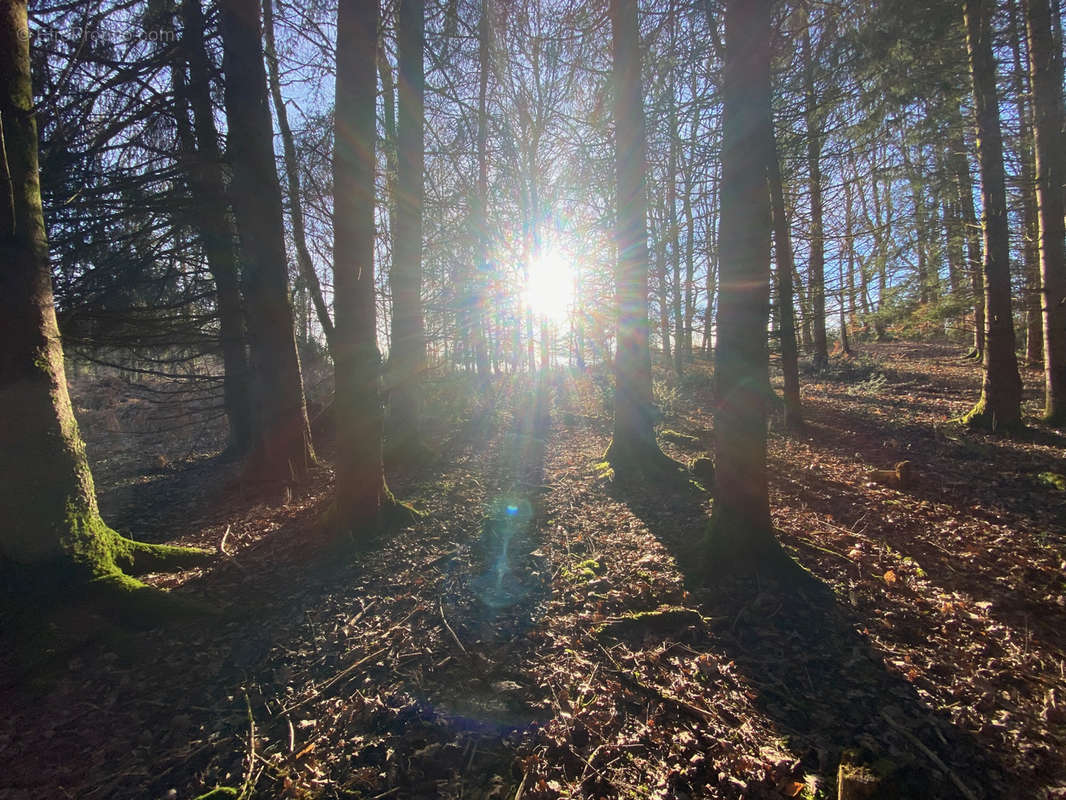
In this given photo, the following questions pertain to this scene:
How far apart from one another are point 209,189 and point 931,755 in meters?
8.78

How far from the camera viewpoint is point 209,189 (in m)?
6.21

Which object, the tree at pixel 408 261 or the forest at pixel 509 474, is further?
the tree at pixel 408 261

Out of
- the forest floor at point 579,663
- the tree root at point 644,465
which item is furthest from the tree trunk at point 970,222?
the tree root at point 644,465

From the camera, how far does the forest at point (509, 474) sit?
2.39m

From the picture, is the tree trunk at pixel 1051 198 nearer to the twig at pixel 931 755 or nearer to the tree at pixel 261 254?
the twig at pixel 931 755

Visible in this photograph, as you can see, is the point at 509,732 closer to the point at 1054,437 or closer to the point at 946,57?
the point at 1054,437

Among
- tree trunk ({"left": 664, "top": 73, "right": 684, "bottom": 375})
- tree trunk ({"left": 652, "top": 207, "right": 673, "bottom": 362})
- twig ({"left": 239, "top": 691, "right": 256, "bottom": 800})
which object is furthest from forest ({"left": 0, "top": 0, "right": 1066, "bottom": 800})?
tree trunk ({"left": 652, "top": 207, "right": 673, "bottom": 362})

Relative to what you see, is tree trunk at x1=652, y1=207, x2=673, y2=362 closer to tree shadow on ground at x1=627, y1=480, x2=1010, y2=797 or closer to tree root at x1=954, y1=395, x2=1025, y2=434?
tree root at x1=954, y1=395, x2=1025, y2=434

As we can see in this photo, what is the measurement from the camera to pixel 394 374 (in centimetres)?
795

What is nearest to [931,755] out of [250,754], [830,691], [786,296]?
[830,691]

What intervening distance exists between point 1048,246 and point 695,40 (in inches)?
291

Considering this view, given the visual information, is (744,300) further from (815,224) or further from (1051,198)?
(1051,198)

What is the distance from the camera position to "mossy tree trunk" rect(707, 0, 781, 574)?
3713 millimetres

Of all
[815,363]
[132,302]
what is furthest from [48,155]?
[815,363]
